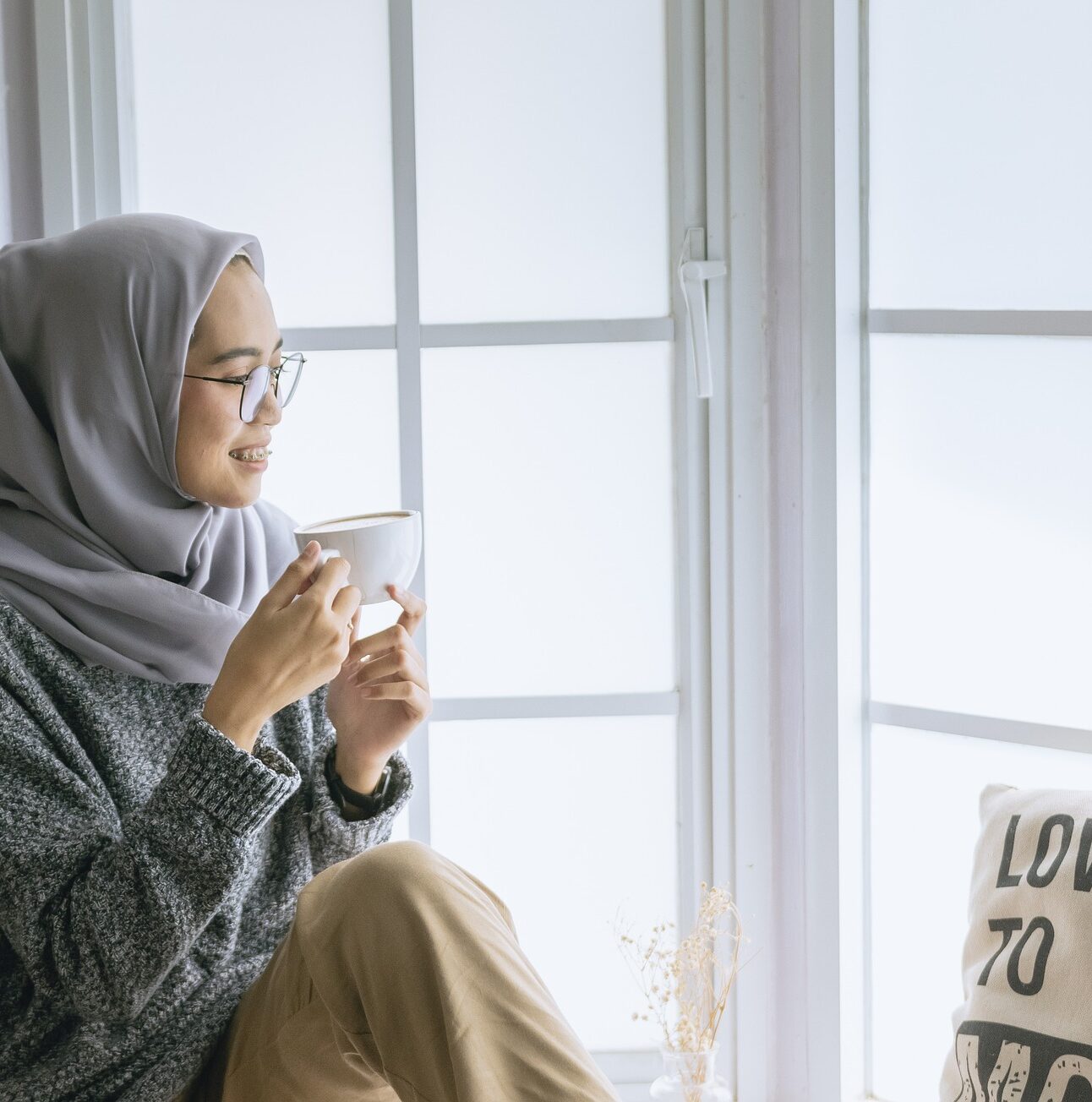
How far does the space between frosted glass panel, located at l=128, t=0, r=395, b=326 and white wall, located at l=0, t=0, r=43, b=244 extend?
5.0 inches

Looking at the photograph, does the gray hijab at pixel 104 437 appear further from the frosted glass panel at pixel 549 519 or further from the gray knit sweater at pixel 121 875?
the frosted glass panel at pixel 549 519

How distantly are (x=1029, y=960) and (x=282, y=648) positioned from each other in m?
0.72

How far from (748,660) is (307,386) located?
2.18 feet

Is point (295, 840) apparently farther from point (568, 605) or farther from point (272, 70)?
point (272, 70)

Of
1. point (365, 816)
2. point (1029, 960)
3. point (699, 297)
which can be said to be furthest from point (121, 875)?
point (699, 297)

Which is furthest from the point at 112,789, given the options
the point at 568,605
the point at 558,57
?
the point at 558,57

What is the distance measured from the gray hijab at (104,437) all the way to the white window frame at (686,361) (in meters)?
0.32

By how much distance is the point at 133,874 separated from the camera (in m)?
1.08

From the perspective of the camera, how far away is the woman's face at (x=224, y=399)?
1.26 metres

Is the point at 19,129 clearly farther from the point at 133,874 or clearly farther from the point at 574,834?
the point at 574,834

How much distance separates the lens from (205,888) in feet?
3.52

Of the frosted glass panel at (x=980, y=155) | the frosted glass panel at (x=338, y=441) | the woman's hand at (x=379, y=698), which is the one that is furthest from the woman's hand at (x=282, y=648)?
the frosted glass panel at (x=980, y=155)

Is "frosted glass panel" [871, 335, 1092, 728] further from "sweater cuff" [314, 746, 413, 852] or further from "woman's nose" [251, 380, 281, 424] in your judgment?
"woman's nose" [251, 380, 281, 424]

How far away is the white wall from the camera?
1.52 m
